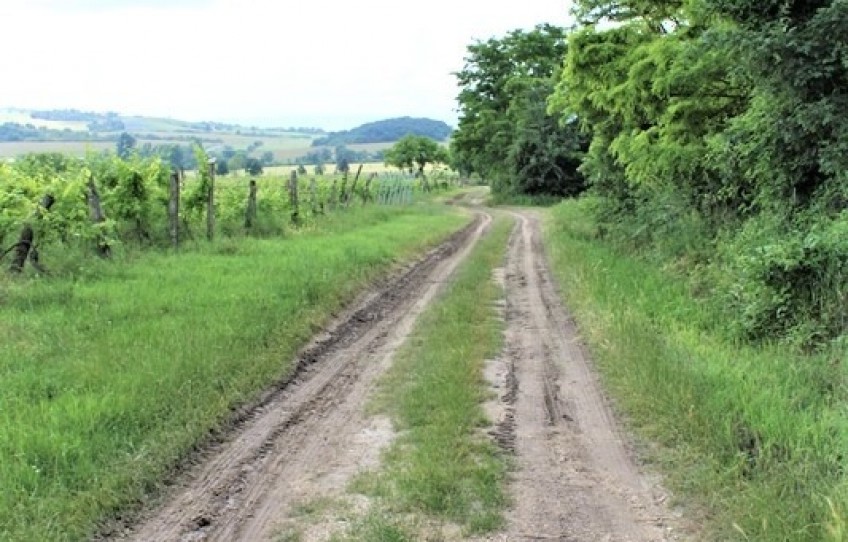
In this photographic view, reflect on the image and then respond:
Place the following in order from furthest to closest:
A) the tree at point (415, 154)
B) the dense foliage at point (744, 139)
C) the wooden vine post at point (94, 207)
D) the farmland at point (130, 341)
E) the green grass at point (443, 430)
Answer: the tree at point (415, 154), the wooden vine post at point (94, 207), the dense foliage at point (744, 139), the farmland at point (130, 341), the green grass at point (443, 430)

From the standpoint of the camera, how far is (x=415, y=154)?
88.6 m

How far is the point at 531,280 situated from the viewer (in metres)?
15.2

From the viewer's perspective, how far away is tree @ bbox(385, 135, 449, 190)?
88.7 m

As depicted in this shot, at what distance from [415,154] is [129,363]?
272ft

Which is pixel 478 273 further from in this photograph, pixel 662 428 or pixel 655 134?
pixel 662 428

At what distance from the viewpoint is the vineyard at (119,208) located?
11.6 meters

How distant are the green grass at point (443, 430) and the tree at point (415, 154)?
78.5 metres

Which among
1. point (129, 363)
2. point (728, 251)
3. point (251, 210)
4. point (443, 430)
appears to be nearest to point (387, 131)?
point (251, 210)

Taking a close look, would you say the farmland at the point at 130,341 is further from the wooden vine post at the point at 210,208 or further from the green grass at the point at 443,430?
the green grass at the point at 443,430

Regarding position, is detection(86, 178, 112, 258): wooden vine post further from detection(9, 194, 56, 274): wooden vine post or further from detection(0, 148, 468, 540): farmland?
detection(9, 194, 56, 274): wooden vine post

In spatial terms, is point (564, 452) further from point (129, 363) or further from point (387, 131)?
point (387, 131)

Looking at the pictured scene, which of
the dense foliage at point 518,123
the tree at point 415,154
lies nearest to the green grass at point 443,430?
the dense foliage at point 518,123

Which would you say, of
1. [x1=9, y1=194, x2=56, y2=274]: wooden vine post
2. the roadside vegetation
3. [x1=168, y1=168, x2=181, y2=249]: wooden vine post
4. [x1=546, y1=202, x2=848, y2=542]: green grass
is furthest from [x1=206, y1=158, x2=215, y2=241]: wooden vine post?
[x1=546, y1=202, x2=848, y2=542]: green grass

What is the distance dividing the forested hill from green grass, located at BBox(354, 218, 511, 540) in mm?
144828
